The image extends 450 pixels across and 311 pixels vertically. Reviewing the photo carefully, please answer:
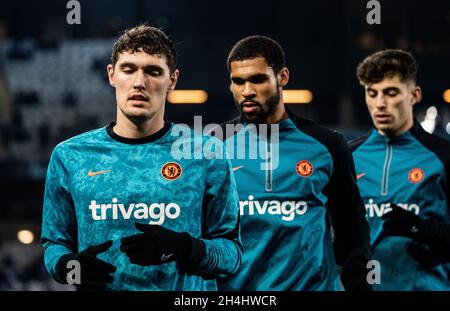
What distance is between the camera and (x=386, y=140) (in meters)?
6.45

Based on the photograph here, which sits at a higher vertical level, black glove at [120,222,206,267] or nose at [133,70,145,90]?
nose at [133,70,145,90]

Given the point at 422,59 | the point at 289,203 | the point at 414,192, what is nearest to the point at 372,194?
the point at 414,192

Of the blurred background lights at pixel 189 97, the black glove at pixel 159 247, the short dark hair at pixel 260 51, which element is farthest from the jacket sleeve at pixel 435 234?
the blurred background lights at pixel 189 97

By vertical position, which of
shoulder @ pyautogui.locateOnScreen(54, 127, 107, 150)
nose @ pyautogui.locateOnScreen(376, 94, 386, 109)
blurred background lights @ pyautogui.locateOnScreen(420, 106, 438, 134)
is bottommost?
blurred background lights @ pyautogui.locateOnScreen(420, 106, 438, 134)

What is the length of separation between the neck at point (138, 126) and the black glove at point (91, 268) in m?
0.63

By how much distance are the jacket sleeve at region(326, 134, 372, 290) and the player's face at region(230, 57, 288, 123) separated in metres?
0.56

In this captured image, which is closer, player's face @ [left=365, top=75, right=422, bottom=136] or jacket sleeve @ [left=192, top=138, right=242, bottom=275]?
jacket sleeve @ [left=192, top=138, right=242, bottom=275]

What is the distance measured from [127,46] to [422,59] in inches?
682

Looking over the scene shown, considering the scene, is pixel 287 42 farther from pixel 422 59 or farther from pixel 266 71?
pixel 266 71

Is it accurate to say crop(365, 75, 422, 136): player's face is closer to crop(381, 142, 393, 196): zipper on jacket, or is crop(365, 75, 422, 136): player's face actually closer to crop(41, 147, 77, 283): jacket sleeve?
crop(381, 142, 393, 196): zipper on jacket

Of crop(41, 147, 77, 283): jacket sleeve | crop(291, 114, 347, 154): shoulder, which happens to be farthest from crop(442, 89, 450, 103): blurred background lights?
crop(41, 147, 77, 283): jacket sleeve

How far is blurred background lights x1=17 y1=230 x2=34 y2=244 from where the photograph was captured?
20.4m

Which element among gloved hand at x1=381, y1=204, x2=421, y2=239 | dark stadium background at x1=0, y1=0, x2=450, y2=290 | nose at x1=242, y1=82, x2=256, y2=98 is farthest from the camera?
dark stadium background at x1=0, y1=0, x2=450, y2=290

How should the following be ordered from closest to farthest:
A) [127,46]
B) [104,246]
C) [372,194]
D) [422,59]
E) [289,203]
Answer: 1. [104,246]
2. [127,46]
3. [289,203]
4. [372,194]
5. [422,59]
